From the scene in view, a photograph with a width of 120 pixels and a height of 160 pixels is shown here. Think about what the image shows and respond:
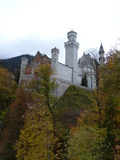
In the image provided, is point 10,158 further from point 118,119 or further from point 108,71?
point 108,71

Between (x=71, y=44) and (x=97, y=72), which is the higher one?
(x=71, y=44)

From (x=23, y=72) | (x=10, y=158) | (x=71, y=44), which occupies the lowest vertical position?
(x=10, y=158)

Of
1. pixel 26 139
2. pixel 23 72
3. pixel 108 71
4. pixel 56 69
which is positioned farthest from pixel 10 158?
pixel 23 72

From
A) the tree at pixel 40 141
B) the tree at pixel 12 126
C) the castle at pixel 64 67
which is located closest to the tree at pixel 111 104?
the tree at pixel 40 141

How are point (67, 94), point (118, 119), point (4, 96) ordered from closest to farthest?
1. point (118, 119)
2. point (4, 96)
3. point (67, 94)

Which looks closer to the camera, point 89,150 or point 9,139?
point 89,150

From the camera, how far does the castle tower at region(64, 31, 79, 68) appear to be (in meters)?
54.1

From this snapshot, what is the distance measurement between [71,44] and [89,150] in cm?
4668

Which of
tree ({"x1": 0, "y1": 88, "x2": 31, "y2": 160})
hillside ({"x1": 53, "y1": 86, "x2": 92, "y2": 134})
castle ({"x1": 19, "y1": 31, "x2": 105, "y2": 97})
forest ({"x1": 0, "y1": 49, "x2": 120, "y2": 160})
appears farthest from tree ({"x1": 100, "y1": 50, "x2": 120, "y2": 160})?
castle ({"x1": 19, "y1": 31, "x2": 105, "y2": 97})

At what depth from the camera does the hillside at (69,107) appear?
27941mm

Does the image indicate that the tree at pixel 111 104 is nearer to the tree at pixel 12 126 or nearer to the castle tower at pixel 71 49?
the tree at pixel 12 126

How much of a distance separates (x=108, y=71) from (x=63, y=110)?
20129 mm

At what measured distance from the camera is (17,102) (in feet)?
107

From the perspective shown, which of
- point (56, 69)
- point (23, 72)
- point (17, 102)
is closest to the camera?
point (17, 102)
